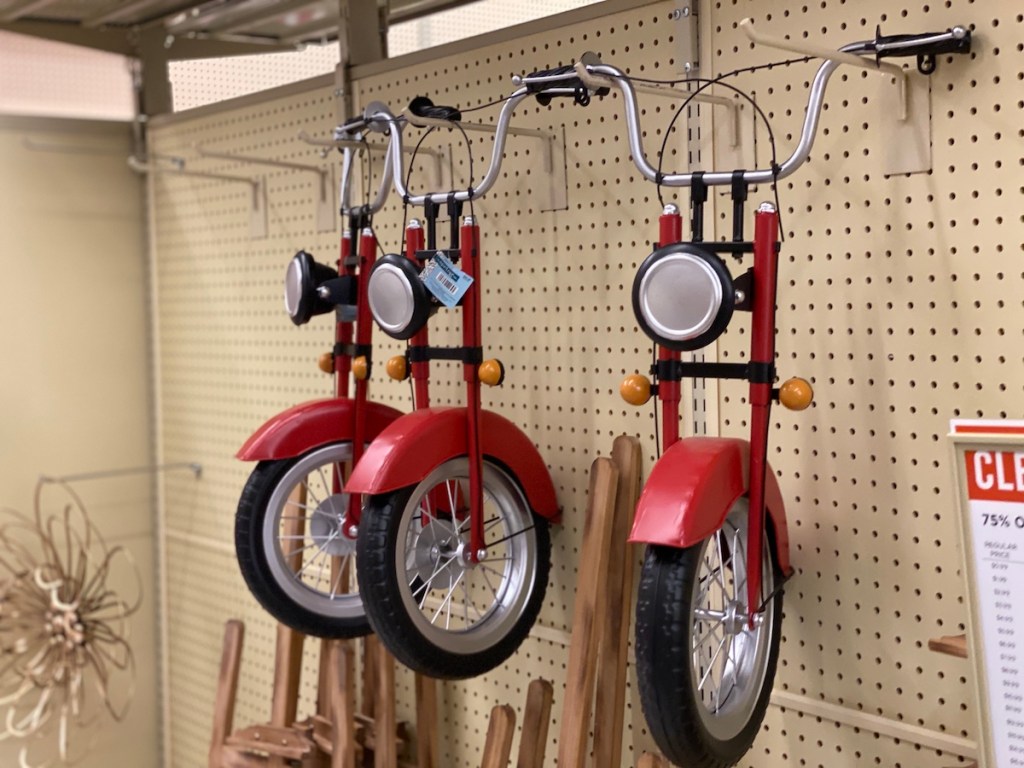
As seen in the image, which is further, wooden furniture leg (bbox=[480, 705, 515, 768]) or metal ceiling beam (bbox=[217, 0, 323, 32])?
metal ceiling beam (bbox=[217, 0, 323, 32])

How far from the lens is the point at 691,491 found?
176 centimetres

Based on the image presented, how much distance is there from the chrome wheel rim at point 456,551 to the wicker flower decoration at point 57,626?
175 centimetres

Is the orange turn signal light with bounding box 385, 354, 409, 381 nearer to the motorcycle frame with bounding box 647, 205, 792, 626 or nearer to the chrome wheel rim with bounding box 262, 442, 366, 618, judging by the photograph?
the chrome wheel rim with bounding box 262, 442, 366, 618

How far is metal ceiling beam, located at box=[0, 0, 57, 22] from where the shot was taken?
3.25 meters

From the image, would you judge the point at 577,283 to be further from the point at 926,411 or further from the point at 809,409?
the point at 926,411

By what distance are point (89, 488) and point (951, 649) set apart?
9.56 ft

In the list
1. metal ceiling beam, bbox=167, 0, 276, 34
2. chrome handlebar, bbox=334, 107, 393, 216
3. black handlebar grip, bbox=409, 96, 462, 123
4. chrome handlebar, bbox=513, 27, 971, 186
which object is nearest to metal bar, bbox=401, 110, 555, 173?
black handlebar grip, bbox=409, 96, 462, 123

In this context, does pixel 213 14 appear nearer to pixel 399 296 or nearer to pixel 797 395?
pixel 399 296

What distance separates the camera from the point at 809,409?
6.92 ft

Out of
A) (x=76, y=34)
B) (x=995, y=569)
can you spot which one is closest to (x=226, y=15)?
(x=76, y=34)

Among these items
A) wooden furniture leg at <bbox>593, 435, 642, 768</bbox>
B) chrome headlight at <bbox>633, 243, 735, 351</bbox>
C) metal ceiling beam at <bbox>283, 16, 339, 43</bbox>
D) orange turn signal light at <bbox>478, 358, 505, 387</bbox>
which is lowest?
wooden furniture leg at <bbox>593, 435, 642, 768</bbox>

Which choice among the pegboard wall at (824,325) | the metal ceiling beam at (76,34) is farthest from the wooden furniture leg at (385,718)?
the metal ceiling beam at (76,34)

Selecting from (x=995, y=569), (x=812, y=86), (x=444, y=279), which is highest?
(x=812, y=86)

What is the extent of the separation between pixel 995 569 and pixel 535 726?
3.81 ft
